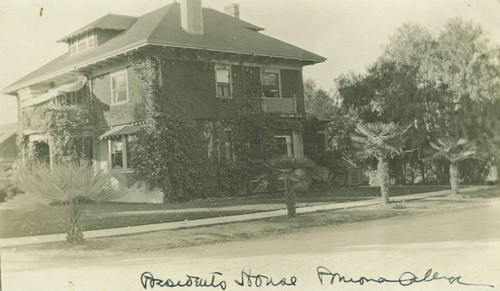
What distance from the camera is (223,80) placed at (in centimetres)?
1334

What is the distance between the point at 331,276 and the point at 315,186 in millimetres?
4926

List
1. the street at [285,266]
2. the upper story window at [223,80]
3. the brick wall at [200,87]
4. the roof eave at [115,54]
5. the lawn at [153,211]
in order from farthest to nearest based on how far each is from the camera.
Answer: the upper story window at [223,80]
the brick wall at [200,87]
the roof eave at [115,54]
the lawn at [153,211]
the street at [285,266]

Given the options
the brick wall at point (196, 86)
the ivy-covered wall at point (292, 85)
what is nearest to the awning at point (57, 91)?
the brick wall at point (196, 86)

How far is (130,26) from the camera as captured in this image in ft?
34.7

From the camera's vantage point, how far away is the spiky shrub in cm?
700

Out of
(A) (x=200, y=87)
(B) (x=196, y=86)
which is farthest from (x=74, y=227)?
(B) (x=196, y=86)

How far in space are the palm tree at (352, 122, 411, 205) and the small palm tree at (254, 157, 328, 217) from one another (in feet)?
5.49

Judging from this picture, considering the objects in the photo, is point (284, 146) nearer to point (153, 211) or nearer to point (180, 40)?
point (153, 211)

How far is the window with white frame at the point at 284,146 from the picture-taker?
1053 cm

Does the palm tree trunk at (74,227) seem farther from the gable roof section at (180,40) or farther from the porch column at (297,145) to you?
the porch column at (297,145)

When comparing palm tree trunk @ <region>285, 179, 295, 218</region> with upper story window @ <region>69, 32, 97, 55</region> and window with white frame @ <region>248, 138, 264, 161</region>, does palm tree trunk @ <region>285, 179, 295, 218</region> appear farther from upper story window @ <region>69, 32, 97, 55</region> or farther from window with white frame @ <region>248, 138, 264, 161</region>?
upper story window @ <region>69, 32, 97, 55</region>

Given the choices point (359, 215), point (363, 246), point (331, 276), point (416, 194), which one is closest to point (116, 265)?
point (331, 276)

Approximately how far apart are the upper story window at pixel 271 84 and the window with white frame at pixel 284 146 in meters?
1.71

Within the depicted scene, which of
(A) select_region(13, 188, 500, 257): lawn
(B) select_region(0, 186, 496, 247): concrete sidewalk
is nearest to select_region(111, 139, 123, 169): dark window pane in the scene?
(B) select_region(0, 186, 496, 247): concrete sidewalk
